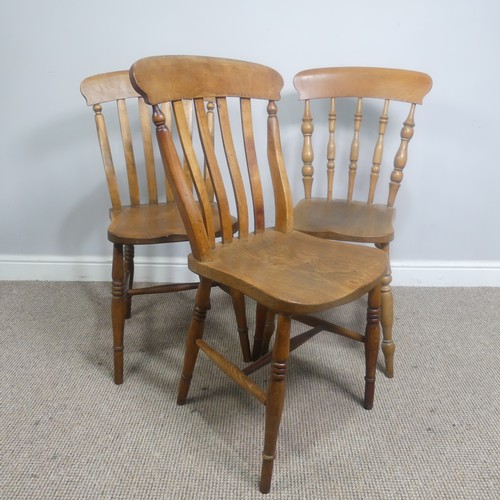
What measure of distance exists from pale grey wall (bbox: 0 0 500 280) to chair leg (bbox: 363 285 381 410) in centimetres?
85

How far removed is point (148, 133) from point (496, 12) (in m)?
1.37

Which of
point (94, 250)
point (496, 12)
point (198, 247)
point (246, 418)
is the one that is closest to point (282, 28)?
point (496, 12)

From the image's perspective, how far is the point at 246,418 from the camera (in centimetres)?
126

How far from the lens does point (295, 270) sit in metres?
1.05

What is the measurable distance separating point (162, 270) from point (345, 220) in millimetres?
980

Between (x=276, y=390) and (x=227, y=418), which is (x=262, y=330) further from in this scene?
(x=276, y=390)

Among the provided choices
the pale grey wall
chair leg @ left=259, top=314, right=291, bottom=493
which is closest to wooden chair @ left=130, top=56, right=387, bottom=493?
chair leg @ left=259, top=314, right=291, bottom=493

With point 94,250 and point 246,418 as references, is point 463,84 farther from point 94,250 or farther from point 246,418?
point 94,250

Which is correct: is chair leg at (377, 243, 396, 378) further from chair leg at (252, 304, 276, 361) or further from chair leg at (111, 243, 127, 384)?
chair leg at (111, 243, 127, 384)

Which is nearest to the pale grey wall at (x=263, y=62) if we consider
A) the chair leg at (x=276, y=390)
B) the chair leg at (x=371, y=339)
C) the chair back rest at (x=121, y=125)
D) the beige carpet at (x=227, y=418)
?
the chair back rest at (x=121, y=125)

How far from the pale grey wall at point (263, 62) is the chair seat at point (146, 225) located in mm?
548

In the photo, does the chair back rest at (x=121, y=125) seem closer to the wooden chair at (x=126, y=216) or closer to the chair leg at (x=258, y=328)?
the wooden chair at (x=126, y=216)

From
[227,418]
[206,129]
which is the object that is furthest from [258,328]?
[206,129]

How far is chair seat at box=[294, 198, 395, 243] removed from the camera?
1305mm
